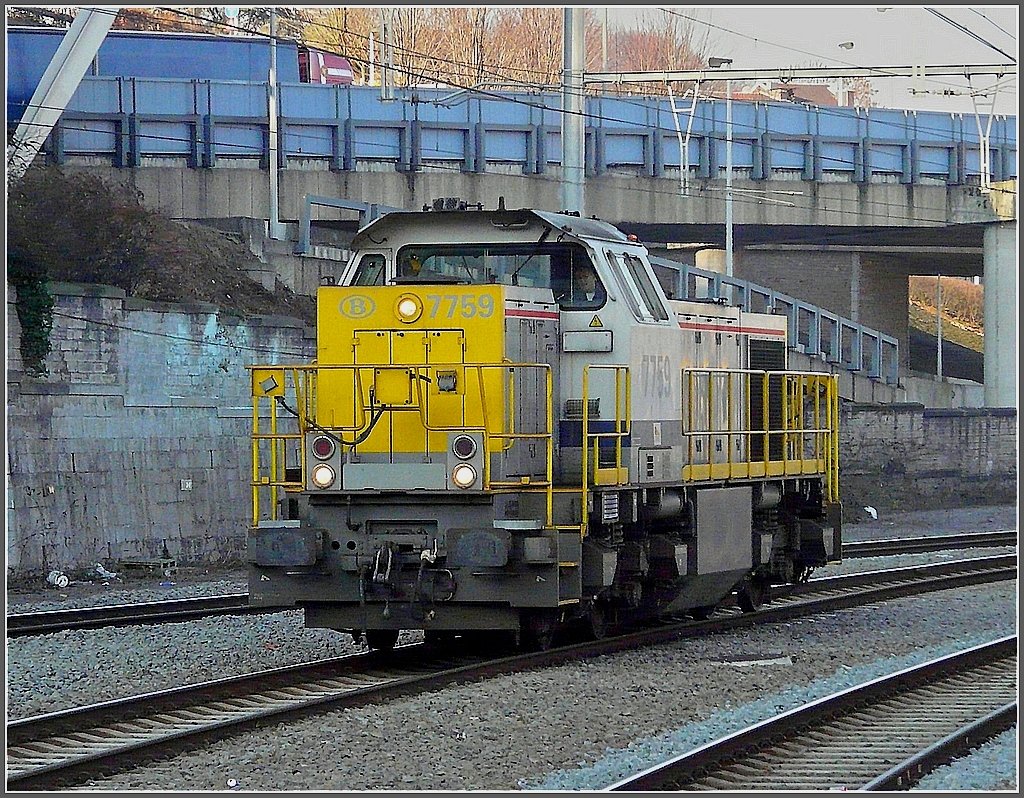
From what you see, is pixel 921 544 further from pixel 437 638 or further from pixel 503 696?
pixel 503 696

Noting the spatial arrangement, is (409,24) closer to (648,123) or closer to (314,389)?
(648,123)

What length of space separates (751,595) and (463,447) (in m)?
5.30

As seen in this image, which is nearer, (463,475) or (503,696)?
(503,696)

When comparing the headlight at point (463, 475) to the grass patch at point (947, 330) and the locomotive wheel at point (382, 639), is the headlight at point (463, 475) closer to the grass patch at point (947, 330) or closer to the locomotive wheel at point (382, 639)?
the locomotive wheel at point (382, 639)

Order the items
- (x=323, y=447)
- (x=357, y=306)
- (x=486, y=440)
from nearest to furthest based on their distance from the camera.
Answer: (x=486, y=440), (x=323, y=447), (x=357, y=306)

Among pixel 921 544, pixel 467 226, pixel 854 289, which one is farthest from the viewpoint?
pixel 854 289

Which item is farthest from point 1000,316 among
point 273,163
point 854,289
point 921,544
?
point 273,163

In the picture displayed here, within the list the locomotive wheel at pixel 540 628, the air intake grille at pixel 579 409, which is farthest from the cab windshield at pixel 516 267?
the locomotive wheel at pixel 540 628

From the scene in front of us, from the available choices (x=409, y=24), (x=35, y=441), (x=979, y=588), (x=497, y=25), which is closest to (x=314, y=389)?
(x=35, y=441)

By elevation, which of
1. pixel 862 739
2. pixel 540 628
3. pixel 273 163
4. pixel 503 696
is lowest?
pixel 862 739

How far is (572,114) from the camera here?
2134cm

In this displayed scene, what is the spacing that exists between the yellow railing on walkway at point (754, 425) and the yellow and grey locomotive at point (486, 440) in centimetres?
20

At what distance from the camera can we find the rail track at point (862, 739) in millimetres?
8156

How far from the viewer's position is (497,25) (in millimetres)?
67750
